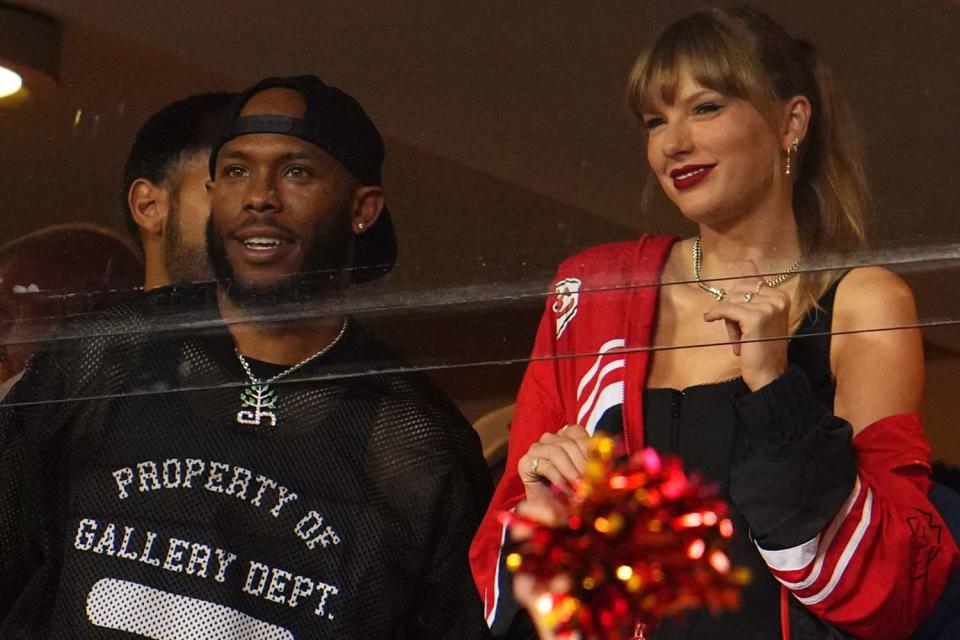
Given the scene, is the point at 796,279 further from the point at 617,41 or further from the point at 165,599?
the point at 165,599

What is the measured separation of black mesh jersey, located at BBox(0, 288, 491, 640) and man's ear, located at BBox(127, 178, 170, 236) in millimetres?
65

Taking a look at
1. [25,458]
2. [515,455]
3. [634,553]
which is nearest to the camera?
[634,553]

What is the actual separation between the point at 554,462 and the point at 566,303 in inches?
4.3

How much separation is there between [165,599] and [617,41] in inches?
19.2

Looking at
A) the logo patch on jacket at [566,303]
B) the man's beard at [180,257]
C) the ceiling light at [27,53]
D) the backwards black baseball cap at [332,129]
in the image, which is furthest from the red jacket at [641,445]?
the ceiling light at [27,53]

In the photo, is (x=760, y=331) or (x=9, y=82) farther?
(x=9, y=82)

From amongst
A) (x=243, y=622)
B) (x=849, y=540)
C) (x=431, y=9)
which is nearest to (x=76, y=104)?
(x=431, y=9)

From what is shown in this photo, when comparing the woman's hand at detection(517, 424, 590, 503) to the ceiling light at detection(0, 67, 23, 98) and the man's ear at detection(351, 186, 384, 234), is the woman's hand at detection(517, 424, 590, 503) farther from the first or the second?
the ceiling light at detection(0, 67, 23, 98)

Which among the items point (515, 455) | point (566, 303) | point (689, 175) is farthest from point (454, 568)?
point (689, 175)

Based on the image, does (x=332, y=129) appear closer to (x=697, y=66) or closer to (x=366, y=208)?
(x=366, y=208)

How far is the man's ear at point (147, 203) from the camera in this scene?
126cm

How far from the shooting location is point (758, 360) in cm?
107

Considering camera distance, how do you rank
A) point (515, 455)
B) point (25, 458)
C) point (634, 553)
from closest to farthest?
point (634, 553) < point (515, 455) < point (25, 458)

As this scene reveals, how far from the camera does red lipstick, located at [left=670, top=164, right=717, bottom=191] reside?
112 cm
